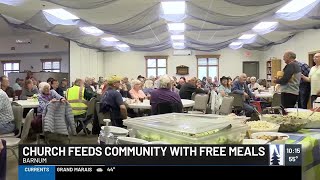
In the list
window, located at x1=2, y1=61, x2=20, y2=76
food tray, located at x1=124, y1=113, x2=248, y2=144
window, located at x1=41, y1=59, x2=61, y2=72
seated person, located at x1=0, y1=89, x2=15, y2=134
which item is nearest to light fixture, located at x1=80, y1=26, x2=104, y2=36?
window, located at x1=41, y1=59, x2=61, y2=72

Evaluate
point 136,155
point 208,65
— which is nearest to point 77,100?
point 136,155

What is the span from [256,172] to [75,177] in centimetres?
29

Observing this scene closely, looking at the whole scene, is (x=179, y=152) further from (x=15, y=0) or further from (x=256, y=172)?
(x=15, y=0)

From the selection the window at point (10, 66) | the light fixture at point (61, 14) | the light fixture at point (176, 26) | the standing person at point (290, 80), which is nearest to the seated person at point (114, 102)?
the standing person at point (290, 80)

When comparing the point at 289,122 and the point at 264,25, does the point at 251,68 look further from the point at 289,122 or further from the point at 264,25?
the point at 289,122

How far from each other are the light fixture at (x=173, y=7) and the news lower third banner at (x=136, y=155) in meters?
→ 7.16

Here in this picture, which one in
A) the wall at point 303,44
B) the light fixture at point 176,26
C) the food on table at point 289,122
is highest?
the light fixture at point 176,26

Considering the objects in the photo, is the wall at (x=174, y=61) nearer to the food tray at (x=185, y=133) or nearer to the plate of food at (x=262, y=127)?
the plate of food at (x=262, y=127)

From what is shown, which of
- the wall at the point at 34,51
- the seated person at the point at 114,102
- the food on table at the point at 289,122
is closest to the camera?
the food on table at the point at 289,122

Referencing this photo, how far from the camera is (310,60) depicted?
1112 cm

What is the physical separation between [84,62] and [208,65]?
6.82 meters

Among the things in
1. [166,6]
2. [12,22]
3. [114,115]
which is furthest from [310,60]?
[12,22]

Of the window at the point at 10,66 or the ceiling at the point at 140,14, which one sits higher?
the ceiling at the point at 140,14

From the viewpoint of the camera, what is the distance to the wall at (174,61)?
1850cm
